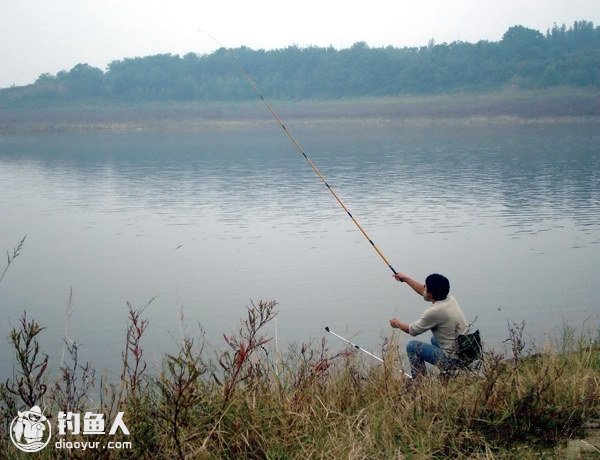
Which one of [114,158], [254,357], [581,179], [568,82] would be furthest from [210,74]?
[254,357]

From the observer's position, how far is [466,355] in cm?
579

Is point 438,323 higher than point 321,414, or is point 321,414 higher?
point 438,323

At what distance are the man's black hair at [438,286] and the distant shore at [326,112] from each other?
82.0 meters

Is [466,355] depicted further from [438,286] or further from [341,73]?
[341,73]

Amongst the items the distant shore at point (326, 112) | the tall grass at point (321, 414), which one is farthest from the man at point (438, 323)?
the distant shore at point (326, 112)

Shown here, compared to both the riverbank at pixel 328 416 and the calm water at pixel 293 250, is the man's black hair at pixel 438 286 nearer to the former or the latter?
the riverbank at pixel 328 416

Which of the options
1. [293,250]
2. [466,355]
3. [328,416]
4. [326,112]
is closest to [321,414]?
[328,416]

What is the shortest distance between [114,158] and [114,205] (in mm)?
22526

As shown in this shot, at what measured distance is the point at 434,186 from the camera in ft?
85.0

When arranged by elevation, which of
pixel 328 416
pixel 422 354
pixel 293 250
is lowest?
pixel 293 250

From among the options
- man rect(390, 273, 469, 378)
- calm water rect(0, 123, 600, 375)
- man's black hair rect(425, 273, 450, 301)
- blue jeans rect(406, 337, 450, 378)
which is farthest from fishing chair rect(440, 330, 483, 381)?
calm water rect(0, 123, 600, 375)

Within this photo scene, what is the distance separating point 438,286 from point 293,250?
9.19 metres

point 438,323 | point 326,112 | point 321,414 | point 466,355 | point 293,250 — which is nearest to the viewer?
point 321,414

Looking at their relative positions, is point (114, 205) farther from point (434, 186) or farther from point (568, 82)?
point (568, 82)
